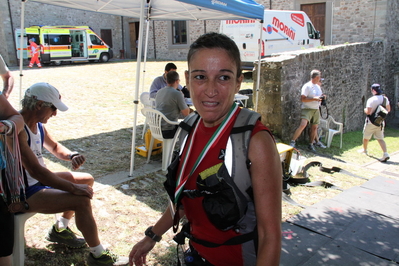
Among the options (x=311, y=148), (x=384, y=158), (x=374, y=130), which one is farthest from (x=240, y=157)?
(x=384, y=158)

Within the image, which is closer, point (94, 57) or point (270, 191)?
point (270, 191)

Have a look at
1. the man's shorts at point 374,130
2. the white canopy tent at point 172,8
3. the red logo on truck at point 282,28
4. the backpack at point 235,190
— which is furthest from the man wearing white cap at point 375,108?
the backpack at point 235,190

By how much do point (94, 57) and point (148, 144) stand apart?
17.8 metres

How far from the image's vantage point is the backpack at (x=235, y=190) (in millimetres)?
1252

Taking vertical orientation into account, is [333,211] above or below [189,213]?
below

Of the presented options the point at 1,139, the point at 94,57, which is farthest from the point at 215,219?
the point at 94,57

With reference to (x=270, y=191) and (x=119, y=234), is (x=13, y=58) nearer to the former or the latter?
(x=119, y=234)

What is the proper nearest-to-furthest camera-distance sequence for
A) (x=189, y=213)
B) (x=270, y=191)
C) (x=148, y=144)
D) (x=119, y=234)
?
(x=270, y=191), (x=189, y=213), (x=119, y=234), (x=148, y=144)

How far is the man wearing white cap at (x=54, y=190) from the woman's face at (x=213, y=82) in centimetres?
156

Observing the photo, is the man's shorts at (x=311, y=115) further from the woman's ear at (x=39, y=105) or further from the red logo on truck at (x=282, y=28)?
the red logo on truck at (x=282, y=28)

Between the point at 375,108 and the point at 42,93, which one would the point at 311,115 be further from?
the point at 42,93

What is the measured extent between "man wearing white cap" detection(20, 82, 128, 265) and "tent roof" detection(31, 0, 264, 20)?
10.2 feet

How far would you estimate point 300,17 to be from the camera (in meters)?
15.1

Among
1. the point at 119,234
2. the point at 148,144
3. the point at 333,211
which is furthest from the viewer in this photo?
the point at 148,144
